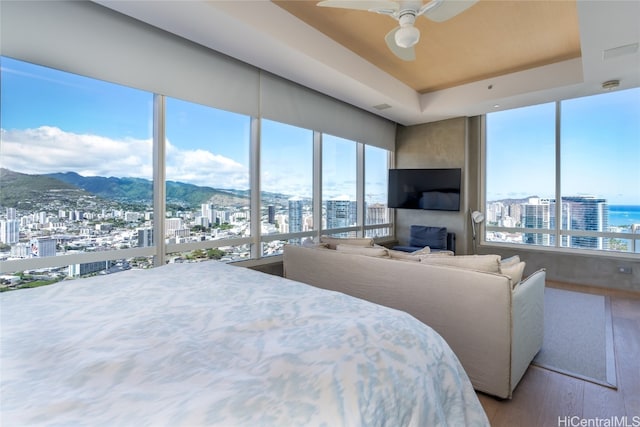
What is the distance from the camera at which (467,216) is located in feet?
17.6

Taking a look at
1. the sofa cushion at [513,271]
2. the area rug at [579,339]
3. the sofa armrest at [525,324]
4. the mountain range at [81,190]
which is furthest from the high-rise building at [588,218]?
the mountain range at [81,190]

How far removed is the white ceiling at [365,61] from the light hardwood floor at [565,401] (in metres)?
2.64

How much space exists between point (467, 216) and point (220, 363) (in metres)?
5.38

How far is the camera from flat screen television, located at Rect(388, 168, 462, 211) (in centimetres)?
526

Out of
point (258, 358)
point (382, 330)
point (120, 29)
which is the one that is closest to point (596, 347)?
point (382, 330)

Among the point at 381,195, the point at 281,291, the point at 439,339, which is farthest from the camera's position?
the point at 381,195

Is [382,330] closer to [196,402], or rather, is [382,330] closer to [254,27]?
[196,402]

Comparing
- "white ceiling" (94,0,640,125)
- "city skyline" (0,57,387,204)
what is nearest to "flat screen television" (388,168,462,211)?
"white ceiling" (94,0,640,125)

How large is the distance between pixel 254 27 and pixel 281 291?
91.3 inches

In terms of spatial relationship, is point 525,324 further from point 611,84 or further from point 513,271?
point 611,84

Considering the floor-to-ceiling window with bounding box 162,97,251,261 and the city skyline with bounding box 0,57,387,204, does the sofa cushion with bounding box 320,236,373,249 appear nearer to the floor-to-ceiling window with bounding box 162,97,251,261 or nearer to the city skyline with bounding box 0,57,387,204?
the floor-to-ceiling window with bounding box 162,97,251,261

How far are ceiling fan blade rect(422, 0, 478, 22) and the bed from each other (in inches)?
81.2

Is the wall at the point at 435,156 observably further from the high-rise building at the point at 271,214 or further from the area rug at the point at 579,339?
the high-rise building at the point at 271,214

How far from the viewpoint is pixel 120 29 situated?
252 centimetres
